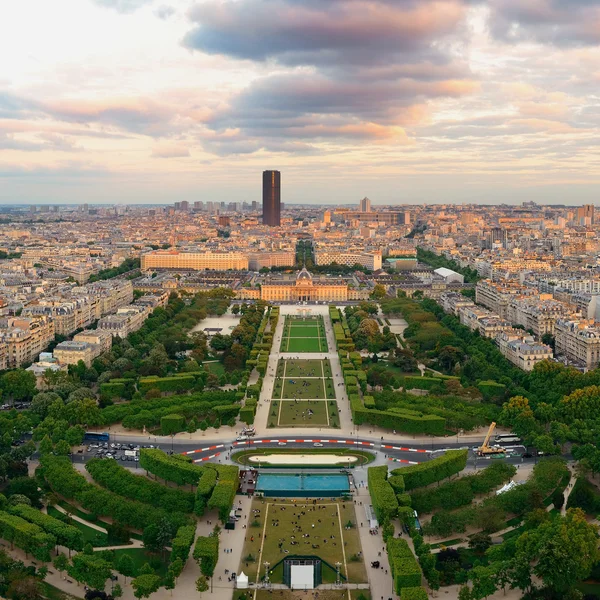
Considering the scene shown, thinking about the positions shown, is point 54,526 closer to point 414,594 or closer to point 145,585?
point 145,585

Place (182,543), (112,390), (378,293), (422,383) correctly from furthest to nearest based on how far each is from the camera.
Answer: (378,293) < (422,383) < (112,390) < (182,543)

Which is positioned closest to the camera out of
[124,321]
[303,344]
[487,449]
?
[487,449]

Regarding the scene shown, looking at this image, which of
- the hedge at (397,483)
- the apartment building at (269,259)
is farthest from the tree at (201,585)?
the apartment building at (269,259)

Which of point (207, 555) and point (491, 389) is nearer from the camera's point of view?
point (207, 555)

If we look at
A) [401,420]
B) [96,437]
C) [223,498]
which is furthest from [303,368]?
[223,498]

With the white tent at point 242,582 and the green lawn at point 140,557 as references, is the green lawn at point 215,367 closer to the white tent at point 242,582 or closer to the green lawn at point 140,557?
the green lawn at point 140,557

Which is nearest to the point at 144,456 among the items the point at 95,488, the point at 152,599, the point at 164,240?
the point at 95,488

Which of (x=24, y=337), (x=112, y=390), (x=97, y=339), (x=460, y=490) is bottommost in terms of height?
(x=460, y=490)

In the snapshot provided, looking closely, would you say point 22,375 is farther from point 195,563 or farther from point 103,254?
point 103,254
